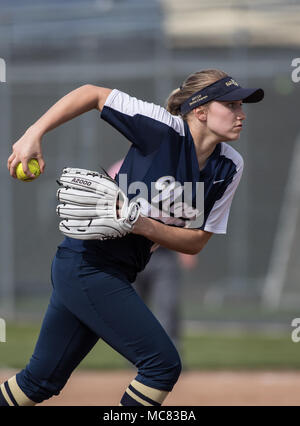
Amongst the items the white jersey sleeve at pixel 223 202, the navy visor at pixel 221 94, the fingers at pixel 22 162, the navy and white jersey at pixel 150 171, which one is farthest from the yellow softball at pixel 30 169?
the white jersey sleeve at pixel 223 202

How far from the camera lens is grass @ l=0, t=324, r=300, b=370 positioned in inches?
318

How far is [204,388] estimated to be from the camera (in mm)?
6898

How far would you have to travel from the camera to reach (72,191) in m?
3.50

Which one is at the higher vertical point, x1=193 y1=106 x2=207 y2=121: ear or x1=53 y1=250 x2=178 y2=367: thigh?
x1=193 y1=106 x2=207 y2=121: ear

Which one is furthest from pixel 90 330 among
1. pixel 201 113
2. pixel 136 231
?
pixel 201 113

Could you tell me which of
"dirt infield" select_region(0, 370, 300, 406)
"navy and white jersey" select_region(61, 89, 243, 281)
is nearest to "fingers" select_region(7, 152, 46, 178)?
"navy and white jersey" select_region(61, 89, 243, 281)

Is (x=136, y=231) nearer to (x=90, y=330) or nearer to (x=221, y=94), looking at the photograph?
(x=90, y=330)

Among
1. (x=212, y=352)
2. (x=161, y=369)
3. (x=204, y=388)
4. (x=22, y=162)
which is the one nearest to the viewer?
(x=22, y=162)

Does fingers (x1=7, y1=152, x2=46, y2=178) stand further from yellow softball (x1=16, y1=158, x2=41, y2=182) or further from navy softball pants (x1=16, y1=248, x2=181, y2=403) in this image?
navy softball pants (x1=16, y1=248, x2=181, y2=403)

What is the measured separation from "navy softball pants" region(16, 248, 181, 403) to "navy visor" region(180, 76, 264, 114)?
815 mm

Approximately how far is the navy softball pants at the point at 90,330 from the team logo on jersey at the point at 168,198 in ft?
1.06

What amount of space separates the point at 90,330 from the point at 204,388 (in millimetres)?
3352

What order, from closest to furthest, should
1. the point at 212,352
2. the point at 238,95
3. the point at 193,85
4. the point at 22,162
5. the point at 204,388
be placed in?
the point at 22,162
the point at 238,95
the point at 193,85
the point at 204,388
the point at 212,352

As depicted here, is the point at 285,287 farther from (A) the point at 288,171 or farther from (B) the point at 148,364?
(B) the point at 148,364
